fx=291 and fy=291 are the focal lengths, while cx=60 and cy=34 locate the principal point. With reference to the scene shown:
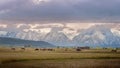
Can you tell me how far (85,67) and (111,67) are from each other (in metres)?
6.56

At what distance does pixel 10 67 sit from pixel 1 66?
241 cm

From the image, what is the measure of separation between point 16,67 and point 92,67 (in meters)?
18.6

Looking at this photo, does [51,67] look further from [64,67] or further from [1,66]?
[1,66]

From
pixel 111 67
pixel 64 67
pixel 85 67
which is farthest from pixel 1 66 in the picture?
pixel 111 67

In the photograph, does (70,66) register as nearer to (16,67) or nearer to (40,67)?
(40,67)

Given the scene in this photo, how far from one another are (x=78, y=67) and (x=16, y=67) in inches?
604

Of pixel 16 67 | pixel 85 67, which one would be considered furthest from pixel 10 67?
pixel 85 67

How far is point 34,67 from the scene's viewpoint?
70.9 metres

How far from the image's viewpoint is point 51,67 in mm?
71438

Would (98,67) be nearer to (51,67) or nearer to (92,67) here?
(92,67)

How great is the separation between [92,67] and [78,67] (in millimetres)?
3576

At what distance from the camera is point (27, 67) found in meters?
71.3

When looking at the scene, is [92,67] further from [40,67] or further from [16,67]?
[16,67]

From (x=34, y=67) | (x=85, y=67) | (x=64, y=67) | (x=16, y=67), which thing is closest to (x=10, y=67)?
(x=16, y=67)
